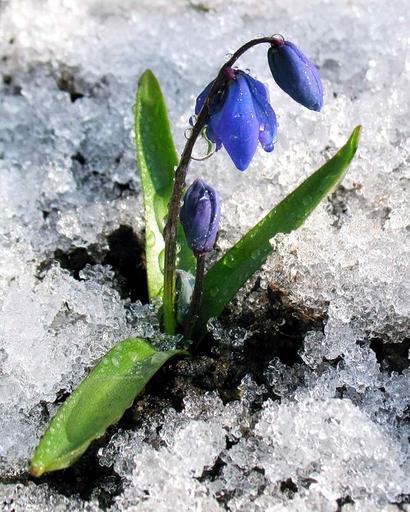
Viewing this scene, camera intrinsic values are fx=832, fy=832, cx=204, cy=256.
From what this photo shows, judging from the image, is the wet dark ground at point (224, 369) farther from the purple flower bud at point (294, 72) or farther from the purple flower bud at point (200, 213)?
the purple flower bud at point (294, 72)

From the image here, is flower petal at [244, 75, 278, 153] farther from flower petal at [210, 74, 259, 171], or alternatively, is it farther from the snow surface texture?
the snow surface texture

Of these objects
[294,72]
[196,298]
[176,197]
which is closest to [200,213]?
[176,197]

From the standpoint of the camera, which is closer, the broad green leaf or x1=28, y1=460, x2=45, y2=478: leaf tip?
x1=28, y1=460, x2=45, y2=478: leaf tip

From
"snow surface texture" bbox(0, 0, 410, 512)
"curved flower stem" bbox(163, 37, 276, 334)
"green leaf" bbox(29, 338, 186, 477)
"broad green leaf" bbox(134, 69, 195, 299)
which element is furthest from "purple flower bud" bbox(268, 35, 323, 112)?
"green leaf" bbox(29, 338, 186, 477)

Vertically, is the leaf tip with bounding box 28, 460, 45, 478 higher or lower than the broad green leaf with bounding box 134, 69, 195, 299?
lower

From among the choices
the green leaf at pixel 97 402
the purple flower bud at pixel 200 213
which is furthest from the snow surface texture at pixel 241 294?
the purple flower bud at pixel 200 213

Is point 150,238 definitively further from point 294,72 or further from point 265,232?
point 294,72

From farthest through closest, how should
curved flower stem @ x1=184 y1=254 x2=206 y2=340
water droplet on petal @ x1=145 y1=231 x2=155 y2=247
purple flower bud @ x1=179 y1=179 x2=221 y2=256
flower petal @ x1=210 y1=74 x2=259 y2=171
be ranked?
water droplet on petal @ x1=145 y1=231 x2=155 y2=247 < curved flower stem @ x1=184 y1=254 x2=206 y2=340 < purple flower bud @ x1=179 y1=179 x2=221 y2=256 < flower petal @ x1=210 y1=74 x2=259 y2=171

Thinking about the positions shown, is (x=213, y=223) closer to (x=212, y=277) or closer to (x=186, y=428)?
(x=212, y=277)
